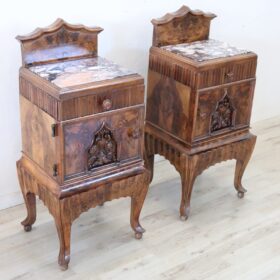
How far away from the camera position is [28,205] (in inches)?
81.7

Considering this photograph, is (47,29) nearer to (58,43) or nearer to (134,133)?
(58,43)

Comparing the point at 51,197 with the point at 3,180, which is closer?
the point at 51,197

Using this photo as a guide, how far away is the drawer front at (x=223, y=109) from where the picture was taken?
6.86 feet

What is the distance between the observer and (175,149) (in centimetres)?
221

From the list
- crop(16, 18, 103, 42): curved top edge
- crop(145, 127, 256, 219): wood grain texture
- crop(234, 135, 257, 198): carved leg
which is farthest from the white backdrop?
crop(234, 135, 257, 198): carved leg

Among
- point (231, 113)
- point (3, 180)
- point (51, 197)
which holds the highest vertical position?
point (231, 113)

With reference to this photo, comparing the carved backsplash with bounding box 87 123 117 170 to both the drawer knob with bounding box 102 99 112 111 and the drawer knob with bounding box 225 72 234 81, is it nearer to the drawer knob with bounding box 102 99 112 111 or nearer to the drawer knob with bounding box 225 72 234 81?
the drawer knob with bounding box 102 99 112 111

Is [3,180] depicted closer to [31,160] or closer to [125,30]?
[31,160]

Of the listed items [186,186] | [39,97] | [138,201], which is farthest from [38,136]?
[186,186]

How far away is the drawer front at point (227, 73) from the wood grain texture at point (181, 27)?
1.04 ft

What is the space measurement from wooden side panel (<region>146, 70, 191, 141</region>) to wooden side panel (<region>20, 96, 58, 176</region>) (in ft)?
1.99

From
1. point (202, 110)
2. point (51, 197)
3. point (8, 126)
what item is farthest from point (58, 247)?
point (202, 110)

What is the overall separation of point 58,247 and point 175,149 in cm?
64

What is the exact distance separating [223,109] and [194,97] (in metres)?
0.19
